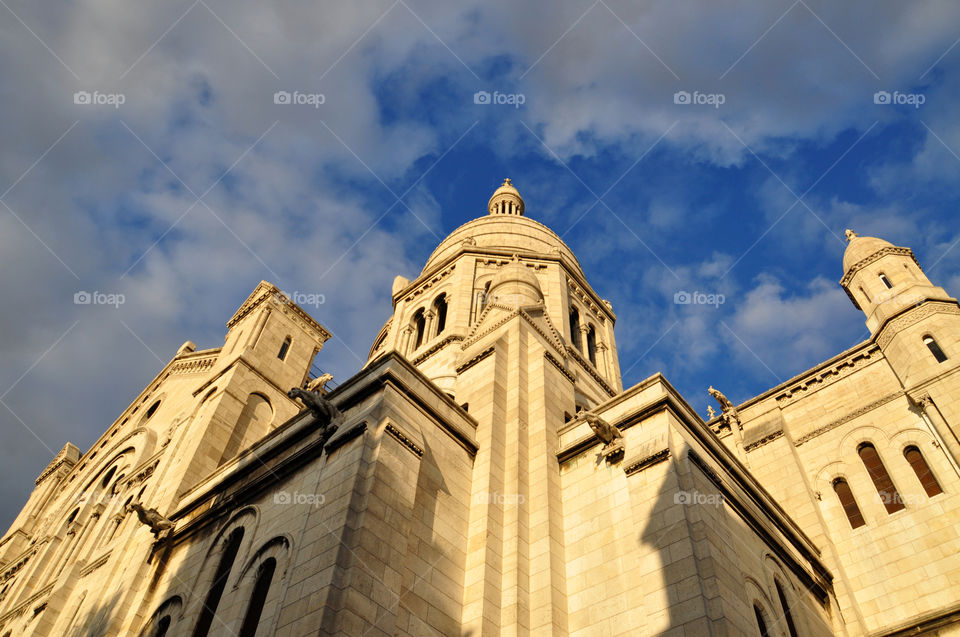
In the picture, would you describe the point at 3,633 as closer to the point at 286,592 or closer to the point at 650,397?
the point at 286,592

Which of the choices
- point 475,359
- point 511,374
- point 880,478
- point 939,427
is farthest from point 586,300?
point 939,427

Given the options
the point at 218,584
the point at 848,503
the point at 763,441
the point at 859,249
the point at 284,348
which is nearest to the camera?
the point at 218,584

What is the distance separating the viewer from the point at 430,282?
1345 inches

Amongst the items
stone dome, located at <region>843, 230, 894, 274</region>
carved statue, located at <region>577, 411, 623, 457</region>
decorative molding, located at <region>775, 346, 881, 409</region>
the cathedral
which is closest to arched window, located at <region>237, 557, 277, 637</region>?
the cathedral

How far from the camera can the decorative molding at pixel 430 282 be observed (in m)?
33.9

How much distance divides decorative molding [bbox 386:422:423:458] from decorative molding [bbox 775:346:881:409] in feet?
54.0

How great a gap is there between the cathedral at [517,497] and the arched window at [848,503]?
8 centimetres

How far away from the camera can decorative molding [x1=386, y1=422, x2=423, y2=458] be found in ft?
50.7

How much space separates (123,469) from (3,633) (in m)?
6.99

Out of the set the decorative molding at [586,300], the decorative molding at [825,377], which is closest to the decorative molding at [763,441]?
the decorative molding at [825,377]

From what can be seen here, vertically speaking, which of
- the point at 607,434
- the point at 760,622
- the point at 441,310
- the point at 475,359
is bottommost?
the point at 760,622

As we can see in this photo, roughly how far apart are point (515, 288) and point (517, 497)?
362 inches

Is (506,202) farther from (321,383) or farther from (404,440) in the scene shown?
(404,440)

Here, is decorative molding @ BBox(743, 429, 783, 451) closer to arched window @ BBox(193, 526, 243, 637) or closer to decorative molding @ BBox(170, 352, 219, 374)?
arched window @ BBox(193, 526, 243, 637)
